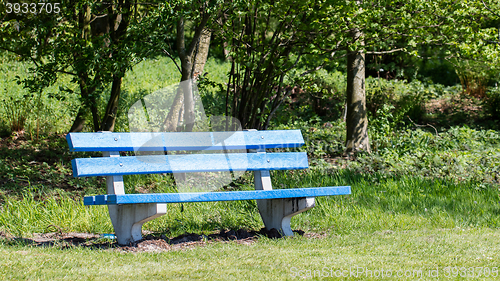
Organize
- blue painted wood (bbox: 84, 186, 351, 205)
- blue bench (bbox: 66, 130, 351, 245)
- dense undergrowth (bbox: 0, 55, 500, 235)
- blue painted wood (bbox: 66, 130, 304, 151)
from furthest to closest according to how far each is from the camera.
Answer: dense undergrowth (bbox: 0, 55, 500, 235)
blue painted wood (bbox: 66, 130, 304, 151)
blue bench (bbox: 66, 130, 351, 245)
blue painted wood (bbox: 84, 186, 351, 205)

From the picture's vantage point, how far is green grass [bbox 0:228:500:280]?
2.52 m

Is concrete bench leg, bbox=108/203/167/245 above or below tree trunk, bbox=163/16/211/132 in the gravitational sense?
below

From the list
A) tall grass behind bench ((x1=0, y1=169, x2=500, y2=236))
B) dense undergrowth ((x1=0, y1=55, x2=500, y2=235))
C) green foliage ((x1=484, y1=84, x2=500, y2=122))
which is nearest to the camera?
tall grass behind bench ((x1=0, y1=169, x2=500, y2=236))

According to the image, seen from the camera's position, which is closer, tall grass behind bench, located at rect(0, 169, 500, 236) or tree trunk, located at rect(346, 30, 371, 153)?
tall grass behind bench, located at rect(0, 169, 500, 236)

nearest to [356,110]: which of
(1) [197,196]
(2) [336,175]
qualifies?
(2) [336,175]

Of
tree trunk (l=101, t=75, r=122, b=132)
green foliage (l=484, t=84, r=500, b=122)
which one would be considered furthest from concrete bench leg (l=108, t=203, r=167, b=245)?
green foliage (l=484, t=84, r=500, b=122)

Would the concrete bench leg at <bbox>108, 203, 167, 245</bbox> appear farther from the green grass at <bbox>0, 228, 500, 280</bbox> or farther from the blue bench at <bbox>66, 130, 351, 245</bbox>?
the green grass at <bbox>0, 228, 500, 280</bbox>

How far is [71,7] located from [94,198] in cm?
332

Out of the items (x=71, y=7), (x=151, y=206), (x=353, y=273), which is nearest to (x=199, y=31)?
(x=71, y=7)

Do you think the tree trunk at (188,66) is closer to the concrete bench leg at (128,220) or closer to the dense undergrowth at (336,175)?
the dense undergrowth at (336,175)

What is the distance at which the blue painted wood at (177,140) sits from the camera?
3236 millimetres

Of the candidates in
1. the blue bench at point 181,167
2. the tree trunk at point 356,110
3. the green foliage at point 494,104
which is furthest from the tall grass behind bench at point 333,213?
the green foliage at point 494,104

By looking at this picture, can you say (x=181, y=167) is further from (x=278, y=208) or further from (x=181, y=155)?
(x=278, y=208)

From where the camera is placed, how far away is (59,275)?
2465 mm
